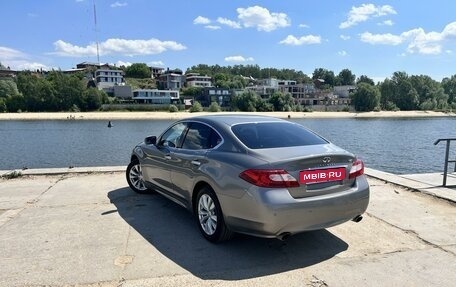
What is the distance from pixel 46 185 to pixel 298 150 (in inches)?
236

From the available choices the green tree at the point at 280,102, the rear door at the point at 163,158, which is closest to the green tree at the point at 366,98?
the green tree at the point at 280,102

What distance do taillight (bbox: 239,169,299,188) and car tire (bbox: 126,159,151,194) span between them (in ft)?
11.6

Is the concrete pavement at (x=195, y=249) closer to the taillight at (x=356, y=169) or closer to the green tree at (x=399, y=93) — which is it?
the taillight at (x=356, y=169)

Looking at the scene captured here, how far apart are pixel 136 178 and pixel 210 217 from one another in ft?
9.45

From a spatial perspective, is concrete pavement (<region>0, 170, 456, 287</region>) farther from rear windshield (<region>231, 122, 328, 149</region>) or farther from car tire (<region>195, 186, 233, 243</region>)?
rear windshield (<region>231, 122, 328, 149</region>)

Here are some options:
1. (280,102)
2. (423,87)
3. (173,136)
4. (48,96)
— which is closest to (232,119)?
(173,136)

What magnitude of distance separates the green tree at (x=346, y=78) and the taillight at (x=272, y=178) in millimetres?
203595

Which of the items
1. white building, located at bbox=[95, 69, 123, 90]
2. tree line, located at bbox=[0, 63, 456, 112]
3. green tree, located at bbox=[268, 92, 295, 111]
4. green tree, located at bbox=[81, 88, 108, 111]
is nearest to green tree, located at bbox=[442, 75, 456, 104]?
tree line, located at bbox=[0, 63, 456, 112]

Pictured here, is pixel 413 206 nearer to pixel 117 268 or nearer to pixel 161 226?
pixel 161 226

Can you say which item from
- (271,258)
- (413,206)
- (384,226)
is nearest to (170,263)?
(271,258)

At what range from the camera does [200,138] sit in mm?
4945

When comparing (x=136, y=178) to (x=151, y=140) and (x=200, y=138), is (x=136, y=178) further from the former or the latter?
(x=200, y=138)

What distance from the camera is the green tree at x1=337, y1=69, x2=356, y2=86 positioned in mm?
195875

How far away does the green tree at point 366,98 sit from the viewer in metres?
119
